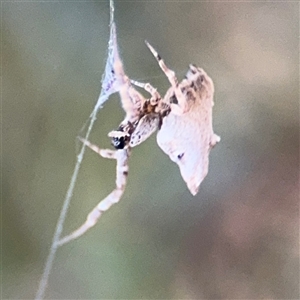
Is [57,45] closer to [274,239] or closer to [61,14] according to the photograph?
[61,14]

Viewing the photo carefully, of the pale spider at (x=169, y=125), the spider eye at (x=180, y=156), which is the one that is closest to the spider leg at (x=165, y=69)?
the pale spider at (x=169, y=125)

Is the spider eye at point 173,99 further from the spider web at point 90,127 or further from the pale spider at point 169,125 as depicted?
the spider web at point 90,127

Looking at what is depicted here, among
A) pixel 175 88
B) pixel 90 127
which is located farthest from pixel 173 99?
pixel 90 127

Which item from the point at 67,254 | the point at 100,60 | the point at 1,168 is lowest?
the point at 67,254

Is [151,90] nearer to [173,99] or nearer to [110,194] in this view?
[173,99]

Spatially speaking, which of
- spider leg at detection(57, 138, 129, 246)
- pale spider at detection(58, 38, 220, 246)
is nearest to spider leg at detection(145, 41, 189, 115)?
pale spider at detection(58, 38, 220, 246)

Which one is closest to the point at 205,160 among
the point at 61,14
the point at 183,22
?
the point at 183,22

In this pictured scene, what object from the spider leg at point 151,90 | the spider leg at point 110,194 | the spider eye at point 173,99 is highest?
the spider leg at point 151,90
